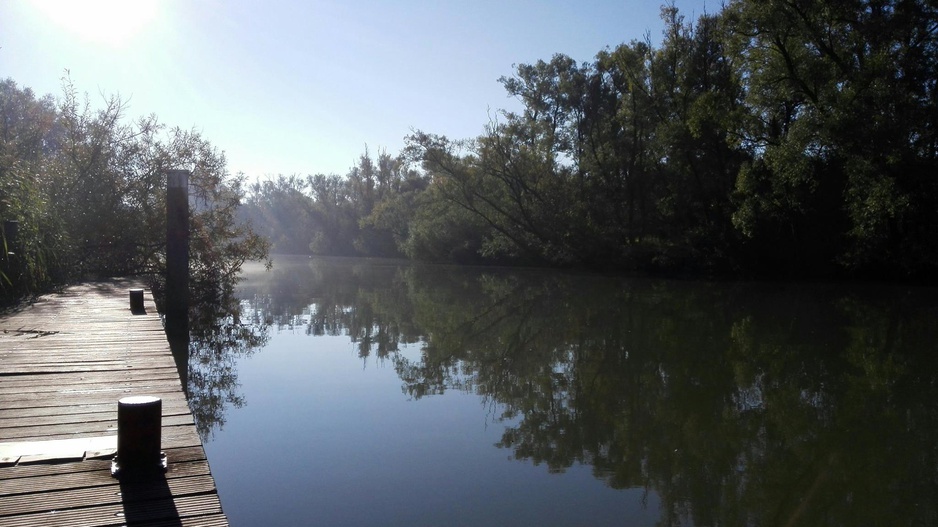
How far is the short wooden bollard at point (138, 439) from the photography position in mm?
2576

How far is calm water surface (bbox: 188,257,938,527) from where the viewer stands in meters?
3.95

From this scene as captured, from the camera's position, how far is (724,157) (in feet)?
83.1

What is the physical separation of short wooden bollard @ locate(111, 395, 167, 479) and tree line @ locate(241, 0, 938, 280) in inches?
768

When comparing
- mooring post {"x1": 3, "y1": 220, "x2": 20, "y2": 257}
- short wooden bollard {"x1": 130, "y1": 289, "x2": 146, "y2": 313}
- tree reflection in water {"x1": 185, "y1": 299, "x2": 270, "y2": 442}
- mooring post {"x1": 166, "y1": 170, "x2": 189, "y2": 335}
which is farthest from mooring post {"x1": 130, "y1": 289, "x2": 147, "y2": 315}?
mooring post {"x1": 166, "y1": 170, "x2": 189, "y2": 335}

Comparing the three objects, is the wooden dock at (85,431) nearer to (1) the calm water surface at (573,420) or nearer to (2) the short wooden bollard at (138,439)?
(2) the short wooden bollard at (138,439)

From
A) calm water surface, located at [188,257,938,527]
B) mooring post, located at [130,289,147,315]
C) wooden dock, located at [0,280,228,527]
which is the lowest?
calm water surface, located at [188,257,938,527]

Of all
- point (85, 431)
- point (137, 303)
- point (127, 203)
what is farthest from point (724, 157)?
point (85, 431)

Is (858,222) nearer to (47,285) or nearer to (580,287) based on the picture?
(580,287)

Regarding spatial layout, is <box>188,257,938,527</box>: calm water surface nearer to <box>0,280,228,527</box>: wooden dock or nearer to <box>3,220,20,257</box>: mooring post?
<box>0,280,228,527</box>: wooden dock

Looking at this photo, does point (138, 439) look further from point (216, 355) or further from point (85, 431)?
point (216, 355)

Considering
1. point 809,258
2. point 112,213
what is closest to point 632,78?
point 809,258

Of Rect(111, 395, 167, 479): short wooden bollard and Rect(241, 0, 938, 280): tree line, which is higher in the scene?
Rect(241, 0, 938, 280): tree line

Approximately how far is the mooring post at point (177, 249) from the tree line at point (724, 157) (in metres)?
16.0

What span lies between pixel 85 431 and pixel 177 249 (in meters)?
7.72
